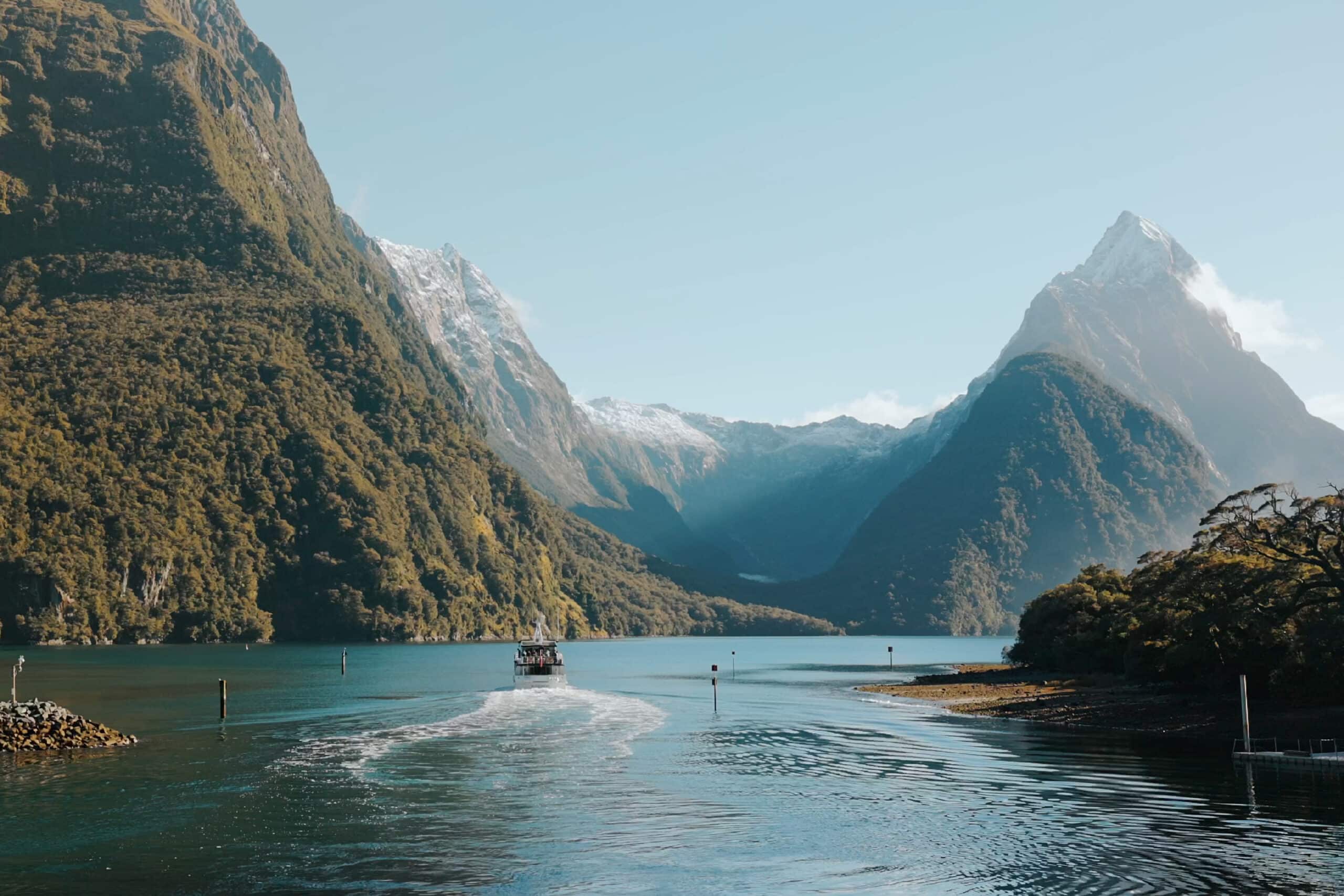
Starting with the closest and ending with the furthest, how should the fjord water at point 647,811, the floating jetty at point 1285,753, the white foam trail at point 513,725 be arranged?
the fjord water at point 647,811 < the floating jetty at point 1285,753 < the white foam trail at point 513,725

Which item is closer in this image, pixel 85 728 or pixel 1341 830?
pixel 1341 830

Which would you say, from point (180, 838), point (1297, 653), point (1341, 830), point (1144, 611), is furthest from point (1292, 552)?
point (180, 838)

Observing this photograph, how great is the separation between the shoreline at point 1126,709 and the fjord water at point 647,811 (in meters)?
6.26

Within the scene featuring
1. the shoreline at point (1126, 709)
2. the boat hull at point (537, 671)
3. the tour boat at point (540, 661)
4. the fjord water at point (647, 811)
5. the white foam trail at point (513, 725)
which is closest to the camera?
the fjord water at point (647, 811)

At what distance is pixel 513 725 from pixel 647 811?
153ft

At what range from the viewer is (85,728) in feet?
269

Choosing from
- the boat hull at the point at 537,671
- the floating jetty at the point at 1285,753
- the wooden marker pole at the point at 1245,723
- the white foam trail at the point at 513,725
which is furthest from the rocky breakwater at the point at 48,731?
the boat hull at the point at 537,671

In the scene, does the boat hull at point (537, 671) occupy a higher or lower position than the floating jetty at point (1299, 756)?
higher

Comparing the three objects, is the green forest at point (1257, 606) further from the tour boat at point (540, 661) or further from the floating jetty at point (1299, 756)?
the tour boat at point (540, 661)

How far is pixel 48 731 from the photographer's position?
7950cm

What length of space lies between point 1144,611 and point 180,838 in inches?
3991

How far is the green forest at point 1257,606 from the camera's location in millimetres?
88500

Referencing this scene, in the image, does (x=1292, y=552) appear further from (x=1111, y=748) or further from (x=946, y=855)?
(x=946, y=855)

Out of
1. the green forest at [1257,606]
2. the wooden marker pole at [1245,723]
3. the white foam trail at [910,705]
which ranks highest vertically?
the green forest at [1257,606]
